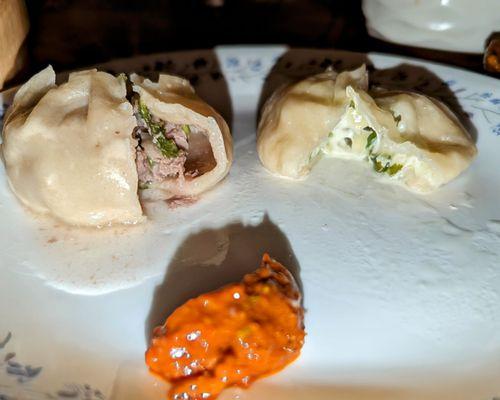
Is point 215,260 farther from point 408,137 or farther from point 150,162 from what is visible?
point 408,137

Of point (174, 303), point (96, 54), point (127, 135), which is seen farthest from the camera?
point (96, 54)

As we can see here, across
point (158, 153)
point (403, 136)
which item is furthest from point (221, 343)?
point (403, 136)

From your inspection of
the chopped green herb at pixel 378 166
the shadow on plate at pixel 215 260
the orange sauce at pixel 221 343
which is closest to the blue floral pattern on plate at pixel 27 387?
the orange sauce at pixel 221 343

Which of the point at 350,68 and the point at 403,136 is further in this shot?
the point at 350,68

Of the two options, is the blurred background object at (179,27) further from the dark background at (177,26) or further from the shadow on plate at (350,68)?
the shadow on plate at (350,68)

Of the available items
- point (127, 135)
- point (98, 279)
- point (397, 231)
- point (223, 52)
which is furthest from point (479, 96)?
point (98, 279)

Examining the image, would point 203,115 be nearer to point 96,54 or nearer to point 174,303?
point 174,303

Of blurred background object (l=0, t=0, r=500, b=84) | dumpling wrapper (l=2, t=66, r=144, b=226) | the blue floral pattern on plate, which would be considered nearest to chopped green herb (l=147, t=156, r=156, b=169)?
dumpling wrapper (l=2, t=66, r=144, b=226)
